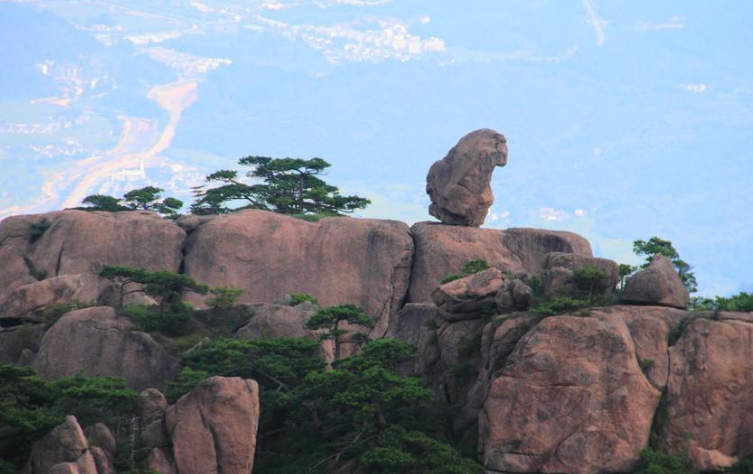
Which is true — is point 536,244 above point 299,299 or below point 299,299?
above

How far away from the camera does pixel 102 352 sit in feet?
157

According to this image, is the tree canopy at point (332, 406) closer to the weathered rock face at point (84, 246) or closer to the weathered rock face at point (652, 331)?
the weathered rock face at point (652, 331)

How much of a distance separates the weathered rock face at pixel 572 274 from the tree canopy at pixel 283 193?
2112 cm

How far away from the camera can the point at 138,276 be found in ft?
166

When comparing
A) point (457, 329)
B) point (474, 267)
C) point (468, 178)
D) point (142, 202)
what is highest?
point (468, 178)

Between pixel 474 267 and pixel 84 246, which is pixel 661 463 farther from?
pixel 84 246

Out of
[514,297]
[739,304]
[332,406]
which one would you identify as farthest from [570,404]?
[332,406]

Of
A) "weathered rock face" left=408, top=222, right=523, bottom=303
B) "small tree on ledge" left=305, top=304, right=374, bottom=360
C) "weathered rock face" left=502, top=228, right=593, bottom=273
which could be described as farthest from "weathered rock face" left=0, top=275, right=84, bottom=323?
"weathered rock face" left=502, top=228, right=593, bottom=273

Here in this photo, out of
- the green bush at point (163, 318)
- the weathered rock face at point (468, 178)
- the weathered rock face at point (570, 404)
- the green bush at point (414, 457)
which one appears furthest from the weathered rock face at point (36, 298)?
the weathered rock face at point (570, 404)

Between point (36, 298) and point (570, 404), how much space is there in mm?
19850

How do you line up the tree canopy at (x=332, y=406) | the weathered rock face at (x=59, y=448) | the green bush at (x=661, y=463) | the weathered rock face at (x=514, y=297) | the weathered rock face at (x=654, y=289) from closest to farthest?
the green bush at (x=661, y=463) → the weathered rock face at (x=59, y=448) → the tree canopy at (x=332, y=406) → the weathered rock face at (x=654, y=289) → the weathered rock face at (x=514, y=297)

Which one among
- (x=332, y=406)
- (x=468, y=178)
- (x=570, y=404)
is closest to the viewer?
(x=570, y=404)

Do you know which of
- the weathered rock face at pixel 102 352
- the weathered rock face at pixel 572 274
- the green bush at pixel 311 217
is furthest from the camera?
the green bush at pixel 311 217

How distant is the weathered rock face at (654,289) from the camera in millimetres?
40938
